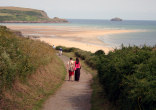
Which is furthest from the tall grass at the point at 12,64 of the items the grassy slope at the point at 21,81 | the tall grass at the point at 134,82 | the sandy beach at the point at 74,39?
the sandy beach at the point at 74,39

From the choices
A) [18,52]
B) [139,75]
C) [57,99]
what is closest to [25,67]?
[18,52]

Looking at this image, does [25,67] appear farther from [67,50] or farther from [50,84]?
[67,50]

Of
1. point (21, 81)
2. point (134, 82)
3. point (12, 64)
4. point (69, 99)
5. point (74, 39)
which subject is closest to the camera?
point (134, 82)

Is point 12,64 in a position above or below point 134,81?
below

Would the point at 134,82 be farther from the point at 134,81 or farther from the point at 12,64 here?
the point at 12,64

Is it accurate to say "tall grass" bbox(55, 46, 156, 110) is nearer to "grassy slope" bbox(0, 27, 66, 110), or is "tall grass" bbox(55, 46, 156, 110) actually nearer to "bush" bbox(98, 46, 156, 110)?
"bush" bbox(98, 46, 156, 110)

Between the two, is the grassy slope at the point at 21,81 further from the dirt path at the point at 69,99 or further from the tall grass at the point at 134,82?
the tall grass at the point at 134,82

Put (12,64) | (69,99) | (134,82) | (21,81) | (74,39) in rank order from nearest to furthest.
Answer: (134,82)
(12,64)
(69,99)
(21,81)
(74,39)

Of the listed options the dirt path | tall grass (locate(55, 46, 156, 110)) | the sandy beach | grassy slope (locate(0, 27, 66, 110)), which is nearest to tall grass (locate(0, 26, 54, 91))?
grassy slope (locate(0, 27, 66, 110))

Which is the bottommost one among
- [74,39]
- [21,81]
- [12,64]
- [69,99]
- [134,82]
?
[74,39]

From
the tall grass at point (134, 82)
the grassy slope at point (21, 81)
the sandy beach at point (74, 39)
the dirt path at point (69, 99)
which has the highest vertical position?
the tall grass at point (134, 82)

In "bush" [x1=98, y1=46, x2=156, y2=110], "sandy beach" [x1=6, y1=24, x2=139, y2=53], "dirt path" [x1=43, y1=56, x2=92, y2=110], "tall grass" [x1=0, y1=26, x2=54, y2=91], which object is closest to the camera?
"bush" [x1=98, y1=46, x2=156, y2=110]

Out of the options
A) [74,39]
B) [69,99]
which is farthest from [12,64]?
[74,39]

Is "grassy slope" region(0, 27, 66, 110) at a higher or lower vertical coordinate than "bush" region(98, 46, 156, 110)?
lower
